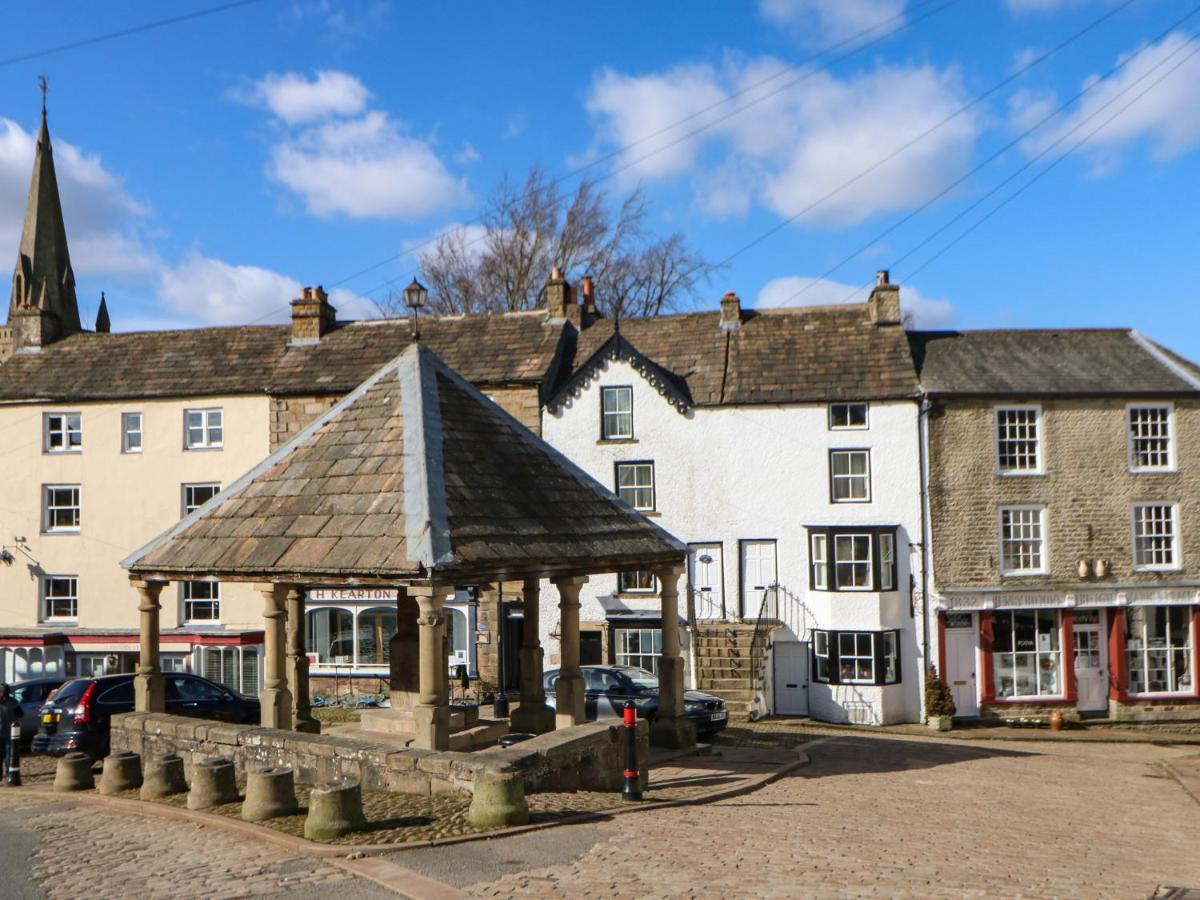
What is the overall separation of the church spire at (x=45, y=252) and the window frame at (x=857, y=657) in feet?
120

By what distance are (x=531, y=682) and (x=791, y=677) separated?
47.2ft

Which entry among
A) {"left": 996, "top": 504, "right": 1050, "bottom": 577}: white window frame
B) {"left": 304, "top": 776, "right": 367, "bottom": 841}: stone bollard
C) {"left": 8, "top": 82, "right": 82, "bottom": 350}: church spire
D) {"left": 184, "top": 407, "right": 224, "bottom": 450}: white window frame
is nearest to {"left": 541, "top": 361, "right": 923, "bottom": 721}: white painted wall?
{"left": 996, "top": 504, "right": 1050, "bottom": 577}: white window frame

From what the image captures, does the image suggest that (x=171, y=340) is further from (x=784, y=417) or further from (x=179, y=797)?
(x=179, y=797)

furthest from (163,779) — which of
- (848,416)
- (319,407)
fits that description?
(848,416)

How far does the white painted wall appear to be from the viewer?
1141 inches

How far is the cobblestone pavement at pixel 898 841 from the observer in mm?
9211

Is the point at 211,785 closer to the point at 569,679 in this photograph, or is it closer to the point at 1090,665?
the point at 569,679

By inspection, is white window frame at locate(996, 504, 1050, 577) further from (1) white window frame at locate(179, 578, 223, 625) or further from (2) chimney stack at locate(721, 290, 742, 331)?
(1) white window frame at locate(179, 578, 223, 625)

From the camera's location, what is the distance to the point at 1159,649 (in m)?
30.0

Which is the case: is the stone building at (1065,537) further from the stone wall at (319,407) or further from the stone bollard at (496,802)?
the stone bollard at (496,802)

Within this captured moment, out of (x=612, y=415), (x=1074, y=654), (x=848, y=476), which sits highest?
(x=612, y=415)

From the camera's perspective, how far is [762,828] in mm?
11492

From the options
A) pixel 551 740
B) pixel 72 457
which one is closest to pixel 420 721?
pixel 551 740

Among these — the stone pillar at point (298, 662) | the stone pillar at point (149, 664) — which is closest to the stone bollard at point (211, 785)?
the stone pillar at point (149, 664)
